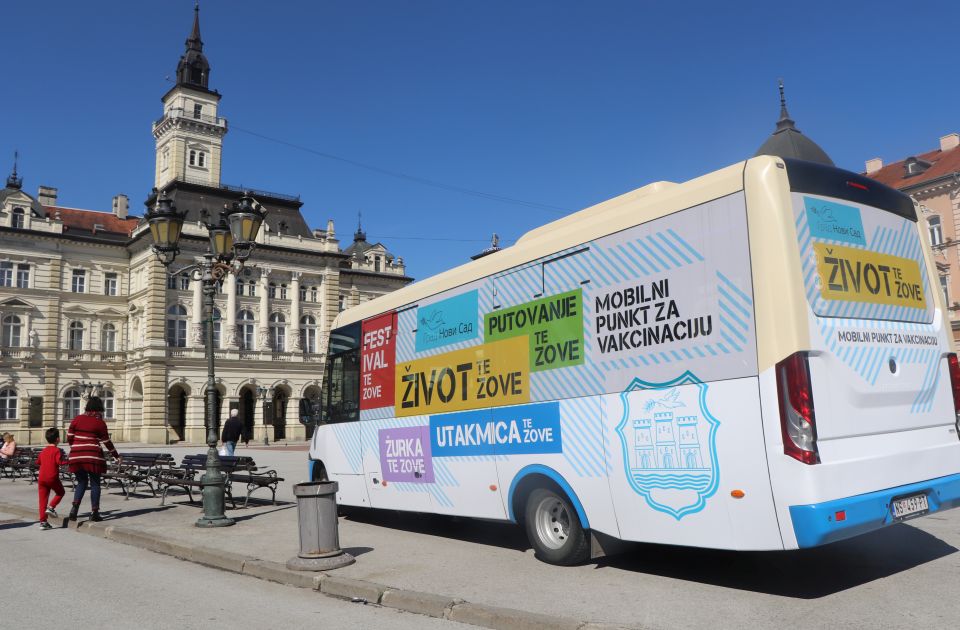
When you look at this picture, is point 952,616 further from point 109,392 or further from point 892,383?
point 109,392

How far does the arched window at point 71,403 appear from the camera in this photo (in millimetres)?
49812

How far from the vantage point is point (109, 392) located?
52031 millimetres

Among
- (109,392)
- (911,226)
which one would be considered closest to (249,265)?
(109,392)

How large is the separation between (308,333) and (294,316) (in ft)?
6.83

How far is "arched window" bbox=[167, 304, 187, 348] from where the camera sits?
167 feet

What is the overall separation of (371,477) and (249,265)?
154ft

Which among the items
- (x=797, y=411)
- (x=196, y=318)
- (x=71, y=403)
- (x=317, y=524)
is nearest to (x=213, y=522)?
(x=317, y=524)

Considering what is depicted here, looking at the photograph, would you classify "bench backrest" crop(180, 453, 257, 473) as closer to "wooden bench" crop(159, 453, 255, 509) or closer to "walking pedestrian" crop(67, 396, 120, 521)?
"wooden bench" crop(159, 453, 255, 509)

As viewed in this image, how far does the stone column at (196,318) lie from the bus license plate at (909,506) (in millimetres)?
50570

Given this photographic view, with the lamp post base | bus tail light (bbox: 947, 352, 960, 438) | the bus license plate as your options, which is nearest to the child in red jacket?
the lamp post base

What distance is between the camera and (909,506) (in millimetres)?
5961

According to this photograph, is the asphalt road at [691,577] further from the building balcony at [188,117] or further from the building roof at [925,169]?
the building balcony at [188,117]

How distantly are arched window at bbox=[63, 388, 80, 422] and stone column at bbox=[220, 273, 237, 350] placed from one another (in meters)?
9.96

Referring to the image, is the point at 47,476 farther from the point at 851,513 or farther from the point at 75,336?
the point at 75,336
